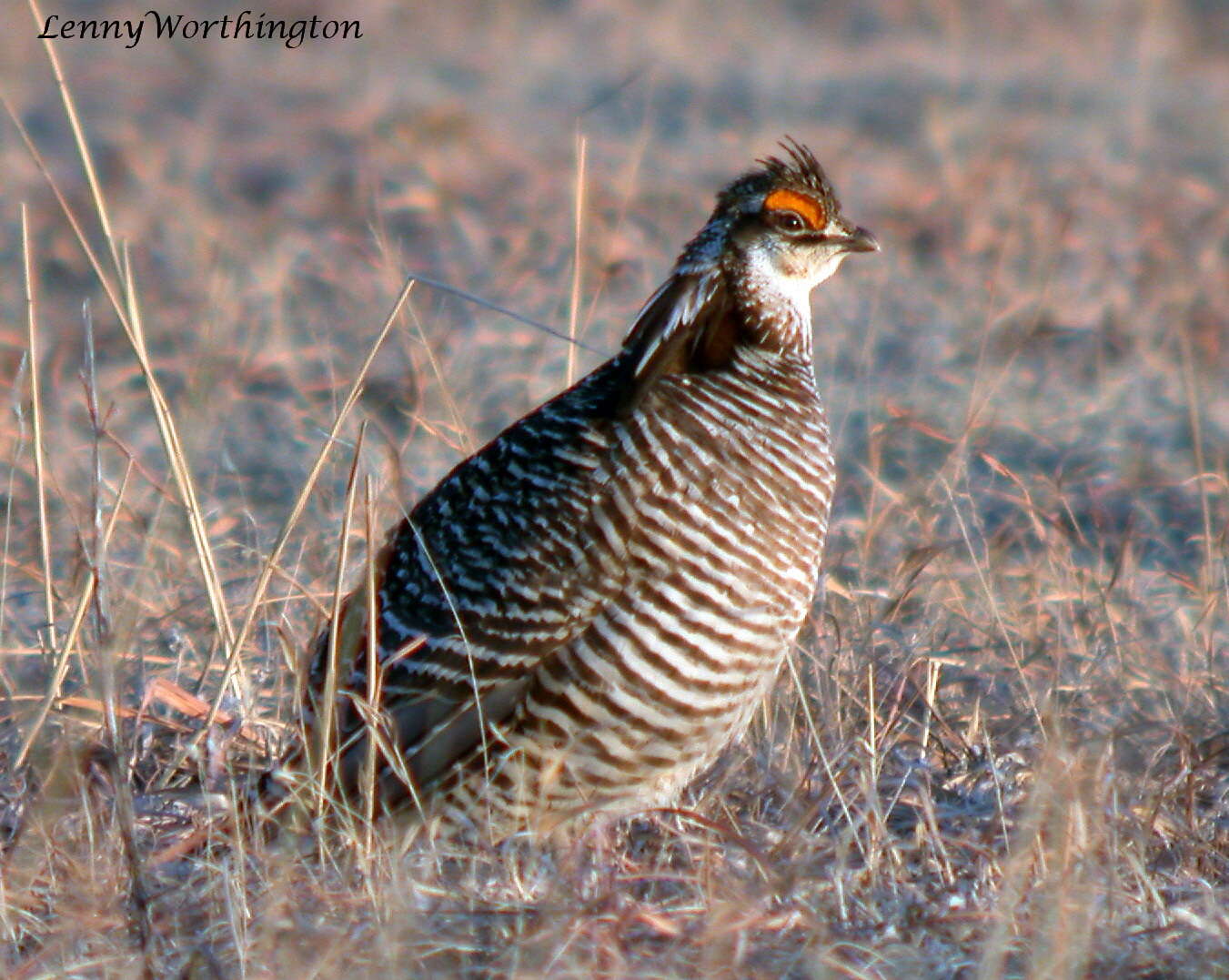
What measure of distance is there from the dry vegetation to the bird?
151 mm

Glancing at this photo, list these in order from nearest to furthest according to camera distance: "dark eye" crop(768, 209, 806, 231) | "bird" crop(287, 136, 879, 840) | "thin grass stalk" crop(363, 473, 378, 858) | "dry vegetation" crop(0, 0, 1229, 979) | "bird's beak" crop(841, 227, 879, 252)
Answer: "dry vegetation" crop(0, 0, 1229, 979), "thin grass stalk" crop(363, 473, 378, 858), "bird" crop(287, 136, 879, 840), "dark eye" crop(768, 209, 806, 231), "bird's beak" crop(841, 227, 879, 252)

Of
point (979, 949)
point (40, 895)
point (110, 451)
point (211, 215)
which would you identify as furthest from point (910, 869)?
point (211, 215)

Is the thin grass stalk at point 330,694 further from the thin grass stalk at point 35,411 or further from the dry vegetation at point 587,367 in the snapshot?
the thin grass stalk at point 35,411

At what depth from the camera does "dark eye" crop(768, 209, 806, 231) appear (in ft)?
11.7

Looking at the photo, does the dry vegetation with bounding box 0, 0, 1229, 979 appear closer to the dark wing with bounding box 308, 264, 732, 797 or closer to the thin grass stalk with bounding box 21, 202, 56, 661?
the thin grass stalk with bounding box 21, 202, 56, 661

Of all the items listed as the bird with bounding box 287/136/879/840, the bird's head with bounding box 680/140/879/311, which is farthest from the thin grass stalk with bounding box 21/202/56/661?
the bird's head with bounding box 680/140/879/311

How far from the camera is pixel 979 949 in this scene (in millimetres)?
2582

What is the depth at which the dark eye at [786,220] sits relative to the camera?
3.57 meters

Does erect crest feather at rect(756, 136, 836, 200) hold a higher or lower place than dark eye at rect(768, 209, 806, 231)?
higher

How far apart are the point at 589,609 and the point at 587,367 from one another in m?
3.56

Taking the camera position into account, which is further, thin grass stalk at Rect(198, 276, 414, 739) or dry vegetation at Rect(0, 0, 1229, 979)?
thin grass stalk at Rect(198, 276, 414, 739)

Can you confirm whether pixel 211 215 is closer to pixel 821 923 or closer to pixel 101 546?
pixel 101 546

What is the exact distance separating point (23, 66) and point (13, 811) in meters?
9.96

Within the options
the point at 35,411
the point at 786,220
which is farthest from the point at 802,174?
the point at 35,411
